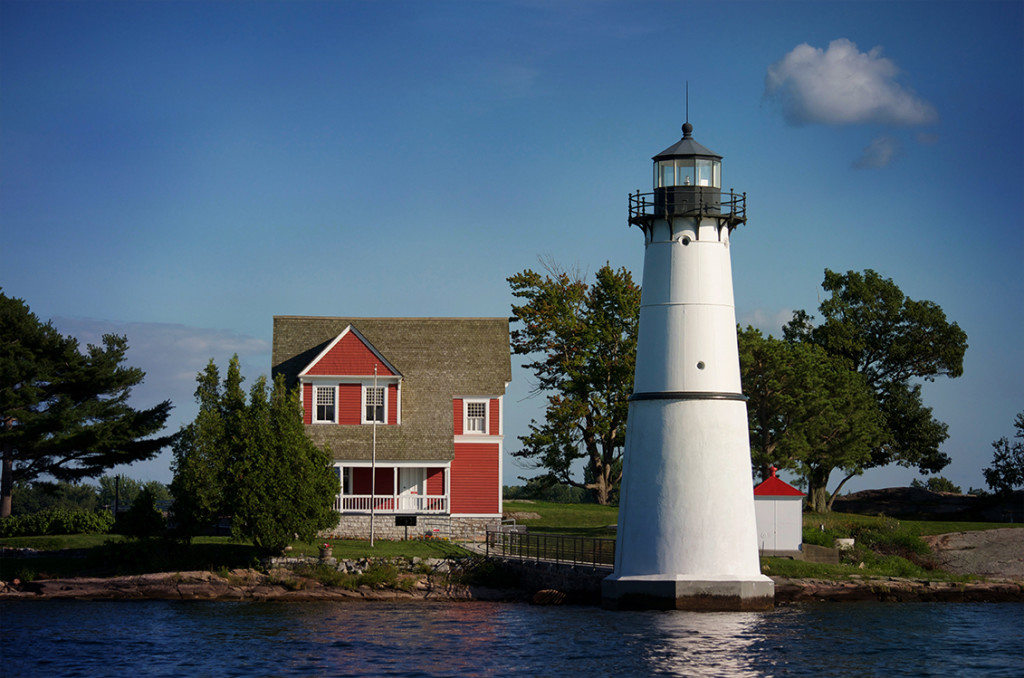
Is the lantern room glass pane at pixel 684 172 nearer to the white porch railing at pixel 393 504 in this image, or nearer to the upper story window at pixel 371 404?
the white porch railing at pixel 393 504

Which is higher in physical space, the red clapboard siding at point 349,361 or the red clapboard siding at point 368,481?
the red clapboard siding at point 349,361

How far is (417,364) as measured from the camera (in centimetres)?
5156

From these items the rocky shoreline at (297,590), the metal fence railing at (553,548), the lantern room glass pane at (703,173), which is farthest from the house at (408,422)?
the lantern room glass pane at (703,173)

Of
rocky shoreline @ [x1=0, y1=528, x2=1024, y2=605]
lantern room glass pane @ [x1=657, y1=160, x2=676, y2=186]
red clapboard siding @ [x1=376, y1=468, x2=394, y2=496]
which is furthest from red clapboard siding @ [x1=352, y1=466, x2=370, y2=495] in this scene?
lantern room glass pane @ [x1=657, y1=160, x2=676, y2=186]

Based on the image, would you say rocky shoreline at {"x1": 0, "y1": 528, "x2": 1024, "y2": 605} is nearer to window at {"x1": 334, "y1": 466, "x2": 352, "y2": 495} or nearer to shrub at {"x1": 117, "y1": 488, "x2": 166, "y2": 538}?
shrub at {"x1": 117, "y1": 488, "x2": 166, "y2": 538}

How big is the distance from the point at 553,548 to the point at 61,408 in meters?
22.5

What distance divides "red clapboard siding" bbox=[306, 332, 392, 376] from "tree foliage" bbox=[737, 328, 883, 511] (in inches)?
659

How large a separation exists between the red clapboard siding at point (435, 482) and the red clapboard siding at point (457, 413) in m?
1.83

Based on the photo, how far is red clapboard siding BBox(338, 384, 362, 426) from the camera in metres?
50.2

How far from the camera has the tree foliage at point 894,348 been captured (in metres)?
62.9

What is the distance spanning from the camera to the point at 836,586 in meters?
38.5

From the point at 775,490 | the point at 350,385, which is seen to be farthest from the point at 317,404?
the point at 775,490

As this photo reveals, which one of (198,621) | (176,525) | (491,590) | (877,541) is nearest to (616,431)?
(877,541)

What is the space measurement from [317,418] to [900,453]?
31871 mm
